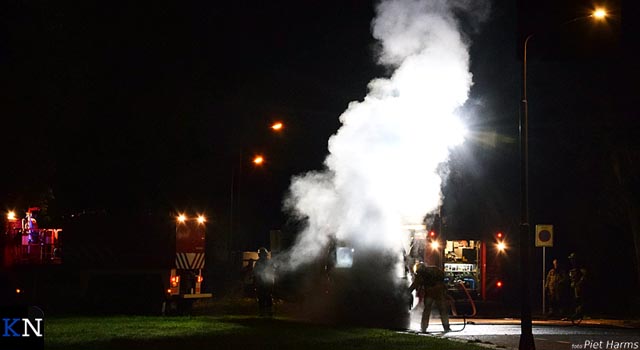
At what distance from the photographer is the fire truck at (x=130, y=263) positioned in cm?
2550

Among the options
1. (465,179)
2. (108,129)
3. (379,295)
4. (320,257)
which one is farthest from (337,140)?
(108,129)

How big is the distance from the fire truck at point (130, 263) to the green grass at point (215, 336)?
3635mm

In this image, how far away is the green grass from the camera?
16.0 metres

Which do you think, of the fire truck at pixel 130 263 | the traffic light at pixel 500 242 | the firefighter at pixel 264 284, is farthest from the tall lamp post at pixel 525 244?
the traffic light at pixel 500 242

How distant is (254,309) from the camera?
28406 mm

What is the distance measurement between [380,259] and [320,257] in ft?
10.9

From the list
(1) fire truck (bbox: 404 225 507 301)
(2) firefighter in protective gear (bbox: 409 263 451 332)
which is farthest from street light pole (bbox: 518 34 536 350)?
(1) fire truck (bbox: 404 225 507 301)

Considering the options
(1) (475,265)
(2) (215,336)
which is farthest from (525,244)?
(1) (475,265)

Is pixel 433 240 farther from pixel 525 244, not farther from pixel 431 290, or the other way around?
pixel 525 244

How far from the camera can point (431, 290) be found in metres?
20.8

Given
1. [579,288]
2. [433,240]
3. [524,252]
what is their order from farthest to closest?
[433,240]
[579,288]
[524,252]

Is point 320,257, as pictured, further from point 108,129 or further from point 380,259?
point 108,129

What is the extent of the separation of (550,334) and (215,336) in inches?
294

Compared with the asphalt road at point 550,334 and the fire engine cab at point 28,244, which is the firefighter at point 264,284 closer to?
Result: the asphalt road at point 550,334
